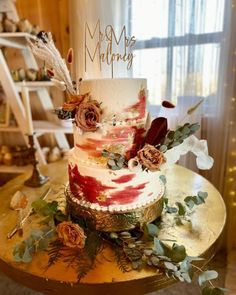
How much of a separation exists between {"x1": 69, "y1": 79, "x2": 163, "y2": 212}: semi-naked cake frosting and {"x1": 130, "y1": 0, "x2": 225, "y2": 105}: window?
0.95 meters

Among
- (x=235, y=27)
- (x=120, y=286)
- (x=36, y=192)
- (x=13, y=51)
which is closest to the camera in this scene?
(x=120, y=286)

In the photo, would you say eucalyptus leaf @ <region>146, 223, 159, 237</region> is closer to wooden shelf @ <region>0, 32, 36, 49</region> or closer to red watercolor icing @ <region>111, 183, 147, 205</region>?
red watercolor icing @ <region>111, 183, 147, 205</region>

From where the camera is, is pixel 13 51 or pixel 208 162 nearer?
pixel 208 162

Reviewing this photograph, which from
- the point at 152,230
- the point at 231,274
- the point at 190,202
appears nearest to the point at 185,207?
the point at 190,202

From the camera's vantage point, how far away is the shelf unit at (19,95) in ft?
5.49

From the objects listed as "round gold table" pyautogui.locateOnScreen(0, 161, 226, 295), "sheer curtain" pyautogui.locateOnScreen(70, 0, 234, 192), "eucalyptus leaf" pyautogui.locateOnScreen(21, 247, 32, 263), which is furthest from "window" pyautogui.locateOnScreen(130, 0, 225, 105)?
"eucalyptus leaf" pyautogui.locateOnScreen(21, 247, 32, 263)

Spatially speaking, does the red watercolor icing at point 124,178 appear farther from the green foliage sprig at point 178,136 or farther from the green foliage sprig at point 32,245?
the green foliage sprig at point 32,245

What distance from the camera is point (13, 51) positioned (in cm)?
203

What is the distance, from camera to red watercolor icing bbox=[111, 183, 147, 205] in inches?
29.5

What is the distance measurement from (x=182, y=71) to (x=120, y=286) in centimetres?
133

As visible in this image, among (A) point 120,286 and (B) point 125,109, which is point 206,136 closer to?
(B) point 125,109

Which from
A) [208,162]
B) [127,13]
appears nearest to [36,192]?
[208,162]

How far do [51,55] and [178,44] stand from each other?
3.49 ft

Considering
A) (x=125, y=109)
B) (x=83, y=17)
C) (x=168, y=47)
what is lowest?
(x=125, y=109)
